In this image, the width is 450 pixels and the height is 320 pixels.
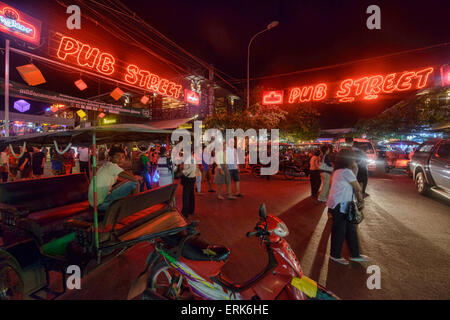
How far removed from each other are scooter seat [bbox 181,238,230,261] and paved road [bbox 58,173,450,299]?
1027 mm

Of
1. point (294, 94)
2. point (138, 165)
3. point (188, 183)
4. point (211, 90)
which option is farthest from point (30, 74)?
point (294, 94)

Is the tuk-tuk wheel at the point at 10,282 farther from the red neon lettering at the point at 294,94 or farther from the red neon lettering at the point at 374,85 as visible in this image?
the red neon lettering at the point at 374,85

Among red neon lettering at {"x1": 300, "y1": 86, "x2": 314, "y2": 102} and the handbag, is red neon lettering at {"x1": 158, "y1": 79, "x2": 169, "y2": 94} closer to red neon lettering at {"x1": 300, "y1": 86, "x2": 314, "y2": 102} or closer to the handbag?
red neon lettering at {"x1": 300, "y1": 86, "x2": 314, "y2": 102}

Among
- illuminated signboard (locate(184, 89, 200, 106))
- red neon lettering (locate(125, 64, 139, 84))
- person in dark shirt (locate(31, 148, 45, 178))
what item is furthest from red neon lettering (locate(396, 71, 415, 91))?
person in dark shirt (locate(31, 148, 45, 178))

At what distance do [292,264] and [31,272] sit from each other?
9.86 ft

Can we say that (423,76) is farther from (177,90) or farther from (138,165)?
(138,165)

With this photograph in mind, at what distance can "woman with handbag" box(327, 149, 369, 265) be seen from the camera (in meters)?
3.12

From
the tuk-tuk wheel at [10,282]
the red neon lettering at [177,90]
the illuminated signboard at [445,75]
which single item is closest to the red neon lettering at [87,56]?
the red neon lettering at [177,90]

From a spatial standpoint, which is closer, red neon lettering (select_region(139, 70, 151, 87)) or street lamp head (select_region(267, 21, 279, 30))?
red neon lettering (select_region(139, 70, 151, 87))

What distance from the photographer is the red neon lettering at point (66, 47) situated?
7.29 m

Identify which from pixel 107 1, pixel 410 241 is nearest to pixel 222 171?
pixel 410 241

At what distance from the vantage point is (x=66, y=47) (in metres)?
7.41

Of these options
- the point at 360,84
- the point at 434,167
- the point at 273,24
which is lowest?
the point at 434,167

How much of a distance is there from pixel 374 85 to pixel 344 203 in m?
10.8
